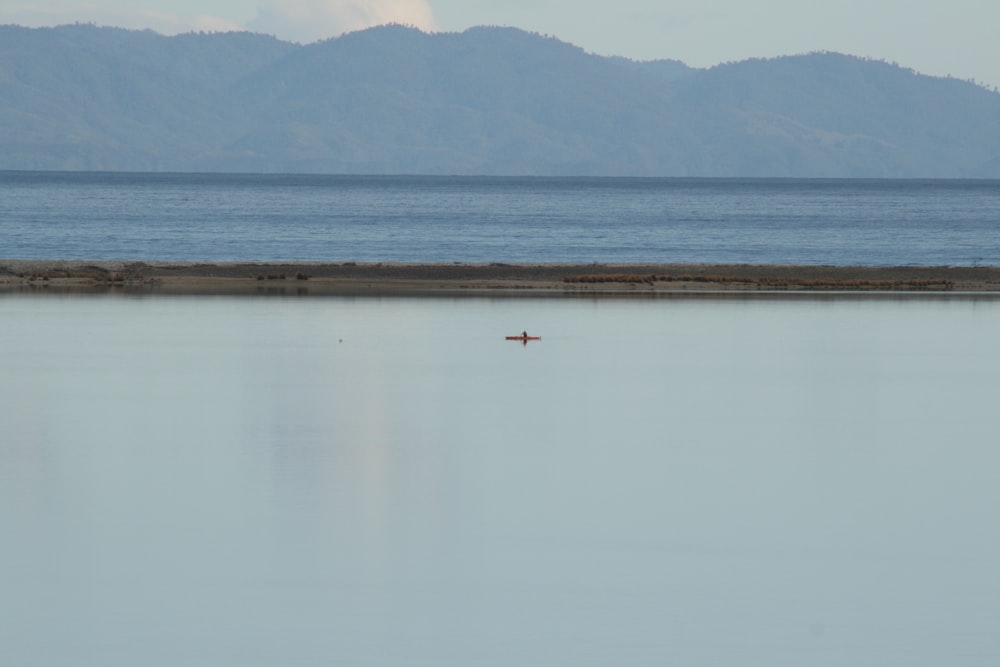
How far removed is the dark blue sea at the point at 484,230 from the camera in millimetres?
67125

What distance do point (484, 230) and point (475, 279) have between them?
3929 cm

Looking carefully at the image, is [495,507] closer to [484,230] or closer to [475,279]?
[475,279]

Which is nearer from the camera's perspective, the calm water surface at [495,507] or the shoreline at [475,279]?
the calm water surface at [495,507]

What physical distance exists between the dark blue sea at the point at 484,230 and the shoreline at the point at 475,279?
9887 millimetres

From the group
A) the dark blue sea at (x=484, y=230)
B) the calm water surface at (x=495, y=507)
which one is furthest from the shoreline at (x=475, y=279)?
the calm water surface at (x=495, y=507)

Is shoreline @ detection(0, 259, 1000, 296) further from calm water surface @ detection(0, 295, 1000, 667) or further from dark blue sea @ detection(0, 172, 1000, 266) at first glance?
calm water surface @ detection(0, 295, 1000, 667)

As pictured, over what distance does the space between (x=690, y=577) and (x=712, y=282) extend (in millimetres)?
37234

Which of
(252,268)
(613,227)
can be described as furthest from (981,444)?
(613,227)

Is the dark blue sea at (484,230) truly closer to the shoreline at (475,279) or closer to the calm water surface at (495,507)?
the shoreline at (475,279)

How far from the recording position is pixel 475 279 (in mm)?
49656

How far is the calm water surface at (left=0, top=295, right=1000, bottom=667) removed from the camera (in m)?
10.5

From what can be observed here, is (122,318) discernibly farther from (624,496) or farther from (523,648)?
(523,648)

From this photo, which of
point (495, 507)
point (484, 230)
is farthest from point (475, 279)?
point (484, 230)

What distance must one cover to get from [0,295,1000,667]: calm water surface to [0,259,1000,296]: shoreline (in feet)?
58.2
